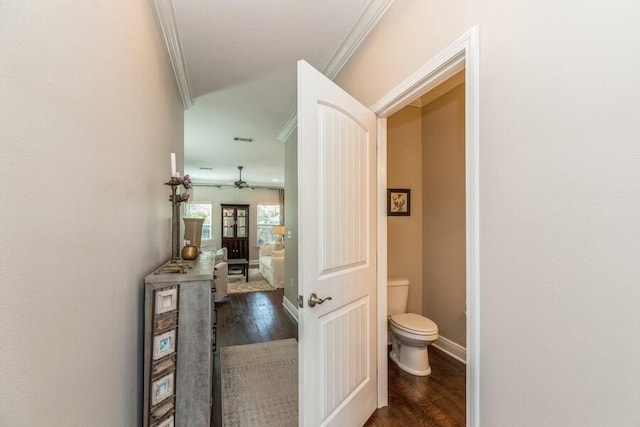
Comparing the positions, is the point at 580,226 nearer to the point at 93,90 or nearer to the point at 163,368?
the point at 93,90

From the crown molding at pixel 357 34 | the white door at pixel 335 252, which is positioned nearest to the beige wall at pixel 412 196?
the crown molding at pixel 357 34

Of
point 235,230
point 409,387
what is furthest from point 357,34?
point 235,230

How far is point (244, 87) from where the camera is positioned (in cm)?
291

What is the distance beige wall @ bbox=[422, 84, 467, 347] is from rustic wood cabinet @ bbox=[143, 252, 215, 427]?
2.25 meters

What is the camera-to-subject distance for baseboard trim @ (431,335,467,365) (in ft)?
8.71

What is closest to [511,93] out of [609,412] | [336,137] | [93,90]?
[336,137]

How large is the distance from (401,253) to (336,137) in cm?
189

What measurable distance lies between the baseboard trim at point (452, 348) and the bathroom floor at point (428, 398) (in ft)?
0.20

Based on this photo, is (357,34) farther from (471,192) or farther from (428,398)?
(428,398)

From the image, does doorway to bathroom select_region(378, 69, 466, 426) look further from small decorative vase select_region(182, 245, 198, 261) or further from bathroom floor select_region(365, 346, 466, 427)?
small decorative vase select_region(182, 245, 198, 261)

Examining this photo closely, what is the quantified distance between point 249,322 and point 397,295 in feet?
6.99

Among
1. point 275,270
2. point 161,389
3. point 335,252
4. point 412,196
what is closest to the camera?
point 161,389

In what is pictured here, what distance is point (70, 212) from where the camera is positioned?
0.78m

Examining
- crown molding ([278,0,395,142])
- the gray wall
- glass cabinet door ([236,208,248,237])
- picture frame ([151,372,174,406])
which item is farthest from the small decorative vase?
glass cabinet door ([236,208,248,237])
